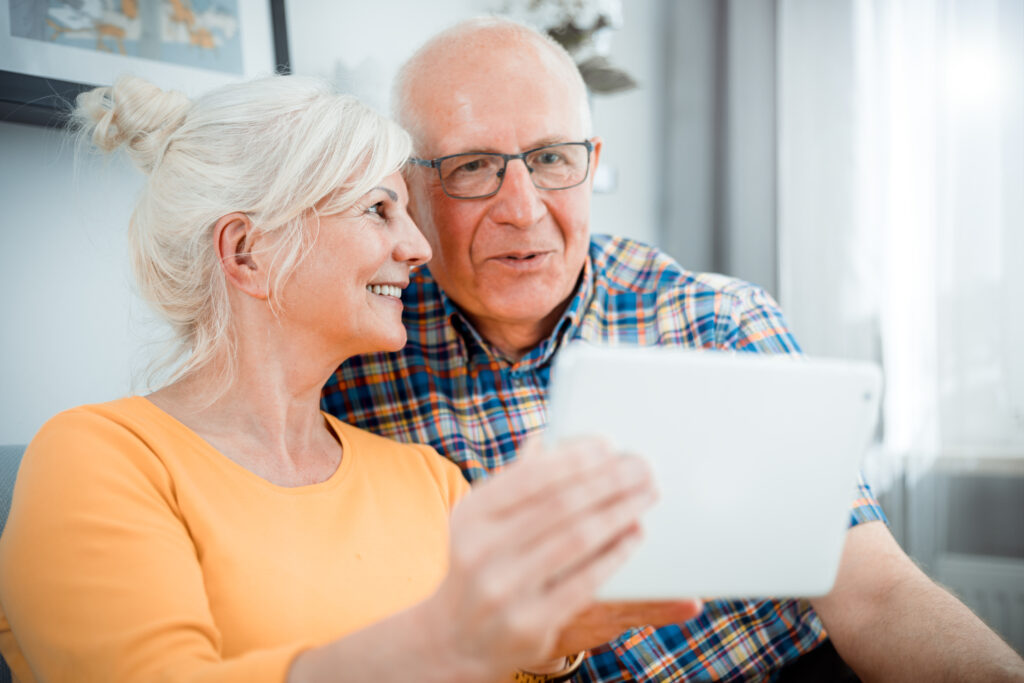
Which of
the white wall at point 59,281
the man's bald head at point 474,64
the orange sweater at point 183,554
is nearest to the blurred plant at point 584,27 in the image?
the man's bald head at point 474,64

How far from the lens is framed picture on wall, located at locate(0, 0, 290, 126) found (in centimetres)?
112

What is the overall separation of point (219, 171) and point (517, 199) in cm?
50

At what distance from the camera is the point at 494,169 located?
1.37 m

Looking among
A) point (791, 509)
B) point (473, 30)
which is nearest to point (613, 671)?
point (791, 509)

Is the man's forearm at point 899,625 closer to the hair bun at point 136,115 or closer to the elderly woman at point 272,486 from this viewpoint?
the elderly woman at point 272,486

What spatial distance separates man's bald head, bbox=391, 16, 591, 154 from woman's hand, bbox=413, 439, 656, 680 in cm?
96

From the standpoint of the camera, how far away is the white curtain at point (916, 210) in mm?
2023

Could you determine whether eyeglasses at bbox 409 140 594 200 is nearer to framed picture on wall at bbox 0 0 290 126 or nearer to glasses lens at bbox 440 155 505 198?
glasses lens at bbox 440 155 505 198

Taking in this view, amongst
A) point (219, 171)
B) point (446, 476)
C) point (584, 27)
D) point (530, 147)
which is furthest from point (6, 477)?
point (584, 27)

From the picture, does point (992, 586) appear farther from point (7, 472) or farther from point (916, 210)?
point (7, 472)

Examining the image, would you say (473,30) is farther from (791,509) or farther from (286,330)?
(791,509)

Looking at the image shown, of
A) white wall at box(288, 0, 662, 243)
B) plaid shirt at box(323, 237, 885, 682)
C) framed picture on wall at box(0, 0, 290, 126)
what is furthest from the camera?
white wall at box(288, 0, 662, 243)

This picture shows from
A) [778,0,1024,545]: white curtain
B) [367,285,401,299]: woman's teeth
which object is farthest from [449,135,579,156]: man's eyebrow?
[778,0,1024,545]: white curtain

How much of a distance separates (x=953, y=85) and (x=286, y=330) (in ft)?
6.29
